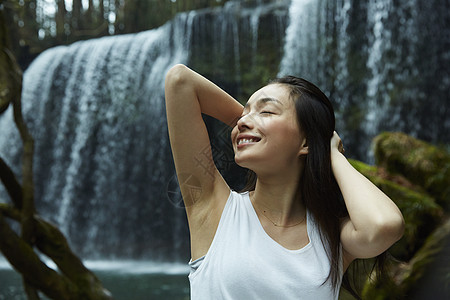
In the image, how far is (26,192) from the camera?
2756 millimetres

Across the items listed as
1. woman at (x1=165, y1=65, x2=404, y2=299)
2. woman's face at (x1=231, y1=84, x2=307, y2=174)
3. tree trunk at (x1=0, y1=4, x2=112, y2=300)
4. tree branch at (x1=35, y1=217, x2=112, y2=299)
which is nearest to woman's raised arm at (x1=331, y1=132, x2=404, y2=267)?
woman at (x1=165, y1=65, x2=404, y2=299)

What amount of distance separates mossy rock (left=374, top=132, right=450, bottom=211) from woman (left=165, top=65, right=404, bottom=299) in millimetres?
3637

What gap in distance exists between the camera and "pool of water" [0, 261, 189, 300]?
18.8 ft

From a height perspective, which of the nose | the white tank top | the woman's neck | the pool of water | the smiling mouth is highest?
the nose

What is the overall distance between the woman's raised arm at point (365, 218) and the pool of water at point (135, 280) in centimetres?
460

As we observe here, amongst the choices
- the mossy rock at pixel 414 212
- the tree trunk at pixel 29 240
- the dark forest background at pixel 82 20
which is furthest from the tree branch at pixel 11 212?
the dark forest background at pixel 82 20

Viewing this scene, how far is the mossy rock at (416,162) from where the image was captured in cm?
452

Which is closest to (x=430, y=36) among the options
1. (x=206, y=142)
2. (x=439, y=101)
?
(x=439, y=101)

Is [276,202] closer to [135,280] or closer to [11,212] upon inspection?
[11,212]

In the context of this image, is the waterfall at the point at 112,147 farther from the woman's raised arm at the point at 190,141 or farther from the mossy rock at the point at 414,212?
the woman's raised arm at the point at 190,141

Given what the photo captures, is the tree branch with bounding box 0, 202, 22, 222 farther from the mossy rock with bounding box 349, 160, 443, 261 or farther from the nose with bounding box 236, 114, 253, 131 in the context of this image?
the mossy rock with bounding box 349, 160, 443, 261

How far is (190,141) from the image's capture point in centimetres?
119

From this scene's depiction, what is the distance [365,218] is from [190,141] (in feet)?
1.48

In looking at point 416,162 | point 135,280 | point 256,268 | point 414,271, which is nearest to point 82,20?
point 135,280
